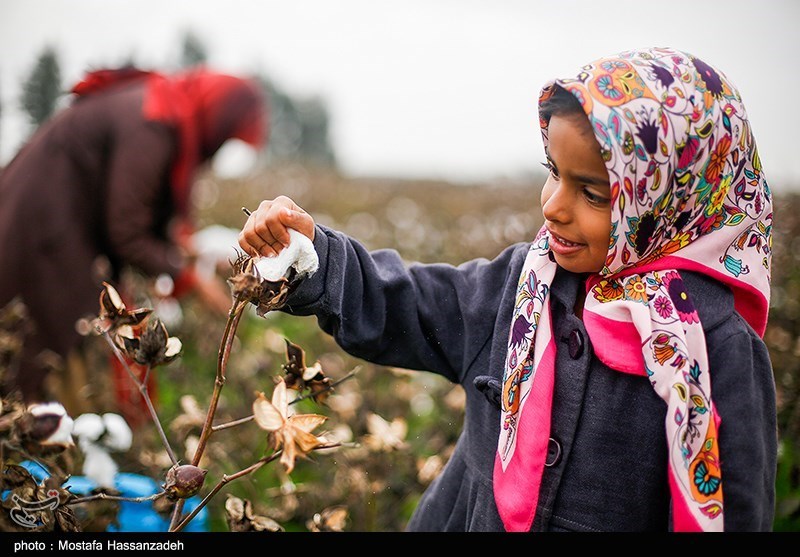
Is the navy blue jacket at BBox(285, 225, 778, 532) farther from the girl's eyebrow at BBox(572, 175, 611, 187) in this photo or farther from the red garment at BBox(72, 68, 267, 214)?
the red garment at BBox(72, 68, 267, 214)

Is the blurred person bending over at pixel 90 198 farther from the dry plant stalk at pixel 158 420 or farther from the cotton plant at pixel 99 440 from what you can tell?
the dry plant stalk at pixel 158 420

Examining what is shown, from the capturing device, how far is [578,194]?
1113mm

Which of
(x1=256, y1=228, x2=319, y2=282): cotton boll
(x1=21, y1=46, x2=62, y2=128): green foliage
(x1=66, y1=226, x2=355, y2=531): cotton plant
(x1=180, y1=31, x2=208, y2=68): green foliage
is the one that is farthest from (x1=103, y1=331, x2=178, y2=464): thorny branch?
(x1=180, y1=31, x2=208, y2=68): green foliage

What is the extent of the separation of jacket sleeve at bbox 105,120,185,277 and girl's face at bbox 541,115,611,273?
1781mm

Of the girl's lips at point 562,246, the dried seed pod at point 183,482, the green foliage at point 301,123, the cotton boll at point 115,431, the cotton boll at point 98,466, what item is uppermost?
the girl's lips at point 562,246

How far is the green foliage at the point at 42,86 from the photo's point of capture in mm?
2912

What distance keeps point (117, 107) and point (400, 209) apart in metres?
4.34

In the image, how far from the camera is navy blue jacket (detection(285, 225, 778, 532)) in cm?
104

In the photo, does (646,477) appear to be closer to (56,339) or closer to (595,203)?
(595,203)

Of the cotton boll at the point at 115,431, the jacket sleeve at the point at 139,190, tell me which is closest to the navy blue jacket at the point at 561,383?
the cotton boll at the point at 115,431

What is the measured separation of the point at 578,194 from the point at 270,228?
20.2 inches

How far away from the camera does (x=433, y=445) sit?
232 centimetres

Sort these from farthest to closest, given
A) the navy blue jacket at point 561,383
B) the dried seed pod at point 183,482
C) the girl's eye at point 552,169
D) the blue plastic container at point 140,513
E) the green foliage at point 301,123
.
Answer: the green foliage at point 301,123
the blue plastic container at point 140,513
the girl's eye at point 552,169
the navy blue jacket at point 561,383
the dried seed pod at point 183,482
